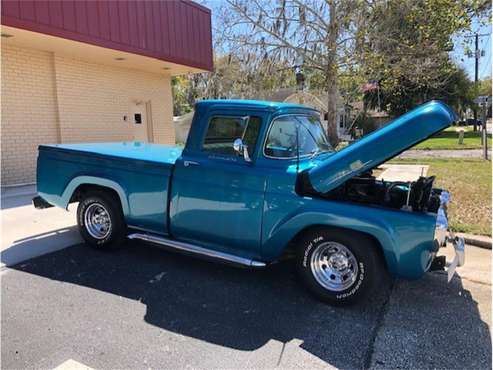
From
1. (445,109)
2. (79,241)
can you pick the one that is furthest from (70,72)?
(445,109)

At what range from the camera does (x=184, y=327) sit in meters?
3.27

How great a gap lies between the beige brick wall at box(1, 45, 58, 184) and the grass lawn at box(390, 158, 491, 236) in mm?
9498

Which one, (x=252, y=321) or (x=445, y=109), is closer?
(x=445, y=109)

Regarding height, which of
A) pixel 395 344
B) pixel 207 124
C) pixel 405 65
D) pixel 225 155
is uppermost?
pixel 405 65

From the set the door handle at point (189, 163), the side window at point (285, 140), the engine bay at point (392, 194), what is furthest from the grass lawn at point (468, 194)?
the door handle at point (189, 163)

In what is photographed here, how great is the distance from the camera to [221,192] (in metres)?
3.99

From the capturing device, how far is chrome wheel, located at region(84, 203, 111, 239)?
4.98m

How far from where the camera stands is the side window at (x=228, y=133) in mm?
3945

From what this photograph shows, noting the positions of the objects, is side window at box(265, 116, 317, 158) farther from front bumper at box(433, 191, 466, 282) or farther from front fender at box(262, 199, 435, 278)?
front bumper at box(433, 191, 466, 282)

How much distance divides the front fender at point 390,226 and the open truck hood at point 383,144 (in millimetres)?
222

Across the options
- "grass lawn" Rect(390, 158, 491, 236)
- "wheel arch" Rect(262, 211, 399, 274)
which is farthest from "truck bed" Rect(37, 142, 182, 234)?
"grass lawn" Rect(390, 158, 491, 236)

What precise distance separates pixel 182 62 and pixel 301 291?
9782mm

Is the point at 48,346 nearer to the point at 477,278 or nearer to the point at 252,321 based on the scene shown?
the point at 252,321

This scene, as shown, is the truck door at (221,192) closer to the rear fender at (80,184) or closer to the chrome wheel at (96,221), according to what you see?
the rear fender at (80,184)
